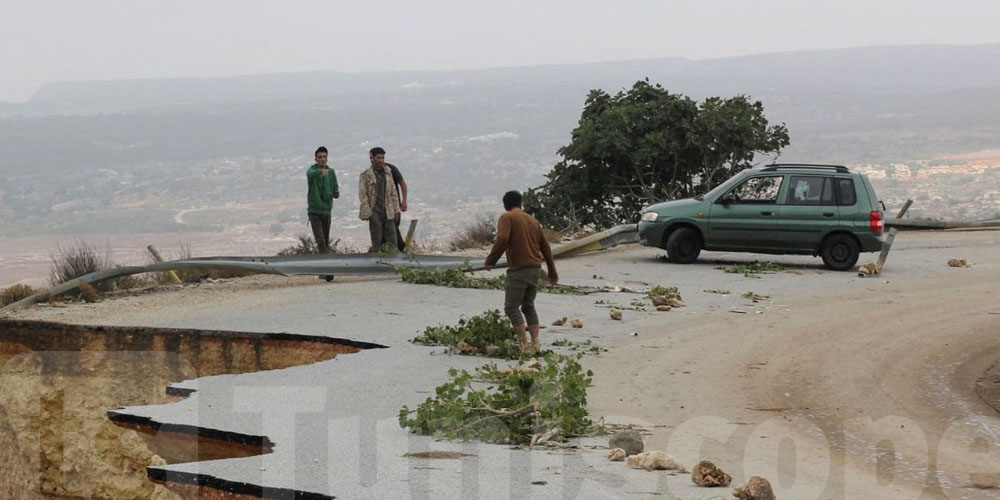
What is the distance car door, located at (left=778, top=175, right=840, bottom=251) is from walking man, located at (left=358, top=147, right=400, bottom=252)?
6.38 meters

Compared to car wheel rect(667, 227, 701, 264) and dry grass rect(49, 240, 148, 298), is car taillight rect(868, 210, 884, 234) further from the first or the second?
dry grass rect(49, 240, 148, 298)

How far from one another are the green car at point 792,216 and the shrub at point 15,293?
33.4 feet

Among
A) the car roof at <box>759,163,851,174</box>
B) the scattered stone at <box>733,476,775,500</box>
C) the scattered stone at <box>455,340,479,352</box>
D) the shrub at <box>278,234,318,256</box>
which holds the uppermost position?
the car roof at <box>759,163,851,174</box>

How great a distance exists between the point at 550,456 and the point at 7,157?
13642 cm

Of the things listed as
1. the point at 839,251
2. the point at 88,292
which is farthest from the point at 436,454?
the point at 839,251

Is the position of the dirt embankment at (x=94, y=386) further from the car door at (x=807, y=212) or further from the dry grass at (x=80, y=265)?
the car door at (x=807, y=212)

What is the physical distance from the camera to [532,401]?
36.3 feet

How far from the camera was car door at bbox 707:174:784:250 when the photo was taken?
76.4 ft

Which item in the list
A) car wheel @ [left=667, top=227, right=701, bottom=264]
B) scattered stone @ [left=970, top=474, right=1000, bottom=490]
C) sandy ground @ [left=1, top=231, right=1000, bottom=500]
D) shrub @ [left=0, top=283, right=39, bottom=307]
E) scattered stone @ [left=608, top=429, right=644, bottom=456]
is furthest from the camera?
car wheel @ [left=667, top=227, right=701, bottom=264]

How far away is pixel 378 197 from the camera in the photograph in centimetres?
2133

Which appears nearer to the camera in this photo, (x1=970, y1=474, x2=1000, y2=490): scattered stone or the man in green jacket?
(x1=970, y1=474, x2=1000, y2=490): scattered stone

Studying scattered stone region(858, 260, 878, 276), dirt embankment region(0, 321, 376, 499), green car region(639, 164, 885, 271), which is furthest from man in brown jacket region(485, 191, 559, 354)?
green car region(639, 164, 885, 271)

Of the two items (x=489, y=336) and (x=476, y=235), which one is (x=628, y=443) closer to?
(x=489, y=336)

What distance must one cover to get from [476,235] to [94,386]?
1509 cm
